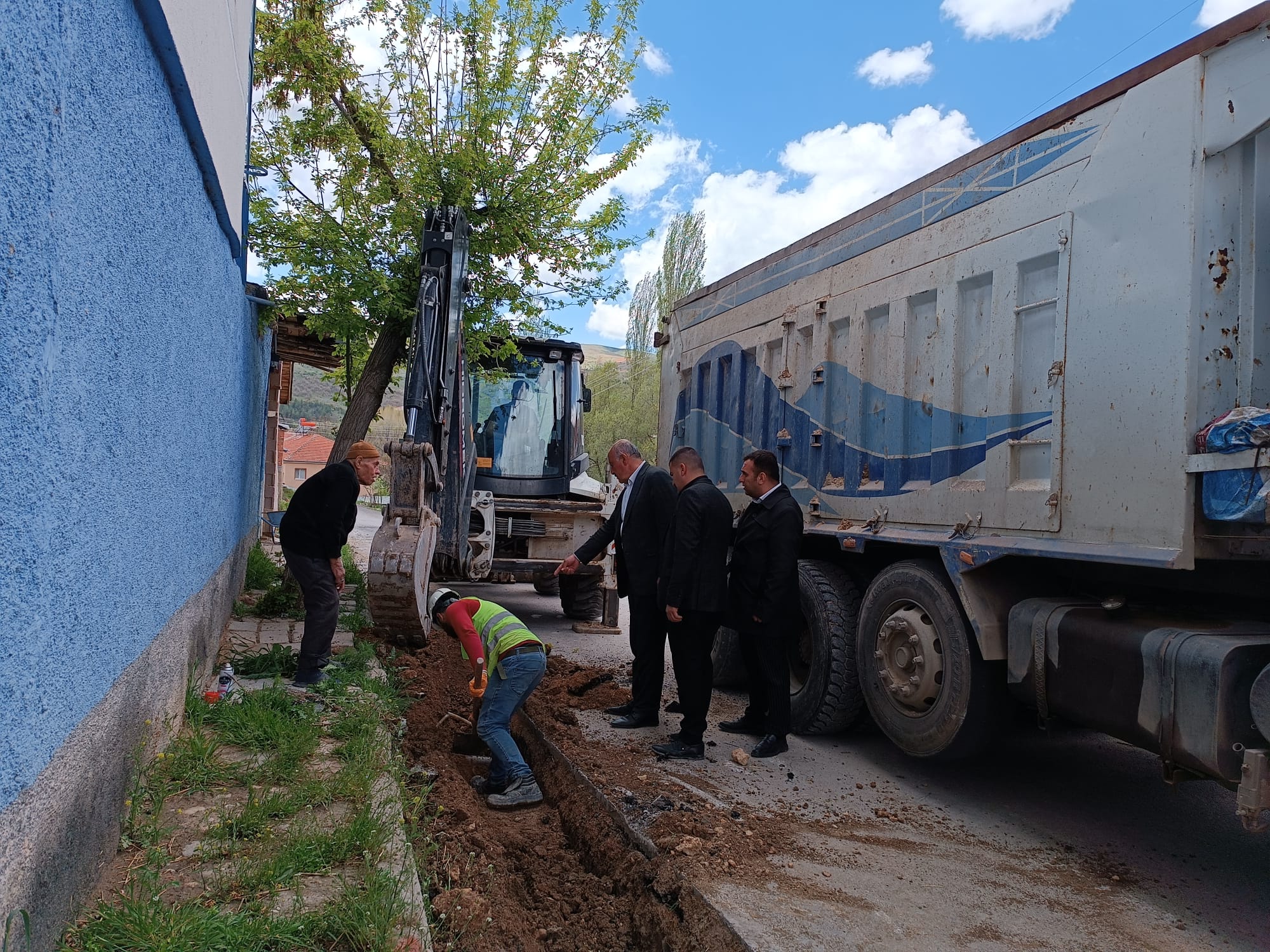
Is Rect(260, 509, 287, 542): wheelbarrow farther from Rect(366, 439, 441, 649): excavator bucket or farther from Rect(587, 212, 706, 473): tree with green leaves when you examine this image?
Rect(587, 212, 706, 473): tree with green leaves

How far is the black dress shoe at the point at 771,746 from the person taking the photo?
5207 mm

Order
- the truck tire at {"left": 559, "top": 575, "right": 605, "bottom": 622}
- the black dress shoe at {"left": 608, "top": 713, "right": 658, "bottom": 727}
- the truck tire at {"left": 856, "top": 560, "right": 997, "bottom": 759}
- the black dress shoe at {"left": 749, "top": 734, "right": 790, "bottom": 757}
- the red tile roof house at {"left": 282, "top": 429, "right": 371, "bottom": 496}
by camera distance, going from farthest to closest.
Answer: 1. the red tile roof house at {"left": 282, "top": 429, "right": 371, "bottom": 496}
2. the truck tire at {"left": 559, "top": 575, "right": 605, "bottom": 622}
3. the black dress shoe at {"left": 608, "top": 713, "right": 658, "bottom": 727}
4. the black dress shoe at {"left": 749, "top": 734, "right": 790, "bottom": 757}
5. the truck tire at {"left": 856, "top": 560, "right": 997, "bottom": 759}

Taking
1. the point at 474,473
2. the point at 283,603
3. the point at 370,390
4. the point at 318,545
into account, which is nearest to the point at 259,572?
the point at 283,603

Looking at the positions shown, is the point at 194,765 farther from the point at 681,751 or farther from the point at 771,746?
the point at 771,746

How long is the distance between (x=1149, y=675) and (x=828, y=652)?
221cm

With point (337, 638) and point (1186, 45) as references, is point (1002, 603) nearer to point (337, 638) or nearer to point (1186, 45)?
point (1186, 45)

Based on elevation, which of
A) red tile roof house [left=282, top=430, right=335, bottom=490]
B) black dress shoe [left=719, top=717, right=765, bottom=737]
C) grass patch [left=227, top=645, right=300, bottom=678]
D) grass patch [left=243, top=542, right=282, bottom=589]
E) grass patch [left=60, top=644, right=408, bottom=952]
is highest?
red tile roof house [left=282, top=430, right=335, bottom=490]

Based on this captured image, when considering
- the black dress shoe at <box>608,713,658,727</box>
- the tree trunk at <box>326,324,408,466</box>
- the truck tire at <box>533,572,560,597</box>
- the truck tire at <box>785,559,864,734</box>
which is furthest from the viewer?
the tree trunk at <box>326,324,408,466</box>

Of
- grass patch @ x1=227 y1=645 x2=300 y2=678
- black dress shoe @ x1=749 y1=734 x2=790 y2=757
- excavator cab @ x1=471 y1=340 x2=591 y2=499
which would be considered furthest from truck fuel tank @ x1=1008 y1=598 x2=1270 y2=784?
excavator cab @ x1=471 y1=340 x2=591 y2=499

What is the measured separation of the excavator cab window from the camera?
33.5 ft

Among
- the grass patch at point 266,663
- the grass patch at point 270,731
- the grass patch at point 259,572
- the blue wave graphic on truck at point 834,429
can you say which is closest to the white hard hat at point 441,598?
the grass patch at point 270,731

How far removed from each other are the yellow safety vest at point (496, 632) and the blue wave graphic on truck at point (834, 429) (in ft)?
7.33

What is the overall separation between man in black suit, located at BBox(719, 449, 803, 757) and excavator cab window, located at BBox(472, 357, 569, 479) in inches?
198

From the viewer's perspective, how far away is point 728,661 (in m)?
6.93
